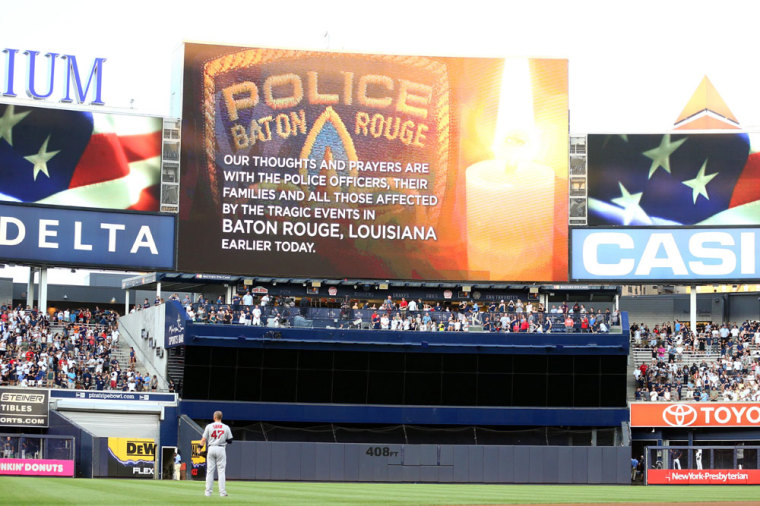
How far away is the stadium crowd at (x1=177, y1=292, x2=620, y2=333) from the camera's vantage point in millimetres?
53031

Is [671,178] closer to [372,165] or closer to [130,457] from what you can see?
[372,165]

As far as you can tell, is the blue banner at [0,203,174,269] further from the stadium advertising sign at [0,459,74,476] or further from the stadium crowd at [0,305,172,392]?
the stadium advertising sign at [0,459,74,476]

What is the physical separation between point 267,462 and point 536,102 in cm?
2205

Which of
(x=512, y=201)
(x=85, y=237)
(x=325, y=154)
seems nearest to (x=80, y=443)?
(x=85, y=237)

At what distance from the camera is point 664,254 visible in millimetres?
58156

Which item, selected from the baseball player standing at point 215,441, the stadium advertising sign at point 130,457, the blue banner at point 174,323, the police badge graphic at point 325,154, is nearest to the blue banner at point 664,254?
the police badge graphic at point 325,154

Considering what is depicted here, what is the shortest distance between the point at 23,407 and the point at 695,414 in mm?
28770

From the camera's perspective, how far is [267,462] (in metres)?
48.5

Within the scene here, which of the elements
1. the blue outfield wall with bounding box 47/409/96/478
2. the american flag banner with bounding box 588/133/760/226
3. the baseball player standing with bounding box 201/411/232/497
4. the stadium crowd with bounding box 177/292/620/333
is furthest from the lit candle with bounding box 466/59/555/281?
the baseball player standing with bounding box 201/411/232/497

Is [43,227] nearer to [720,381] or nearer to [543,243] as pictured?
Result: [543,243]

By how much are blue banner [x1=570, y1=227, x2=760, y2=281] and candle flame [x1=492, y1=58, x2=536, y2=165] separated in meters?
Answer: 4.73

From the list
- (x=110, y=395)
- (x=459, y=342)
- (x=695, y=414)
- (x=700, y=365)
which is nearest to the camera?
(x=110, y=395)

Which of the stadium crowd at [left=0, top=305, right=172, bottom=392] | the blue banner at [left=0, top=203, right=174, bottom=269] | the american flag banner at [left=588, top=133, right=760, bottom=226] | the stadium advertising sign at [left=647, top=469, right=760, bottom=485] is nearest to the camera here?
the stadium advertising sign at [left=647, top=469, right=760, bottom=485]

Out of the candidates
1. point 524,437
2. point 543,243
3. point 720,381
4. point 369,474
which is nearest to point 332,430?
point 369,474
